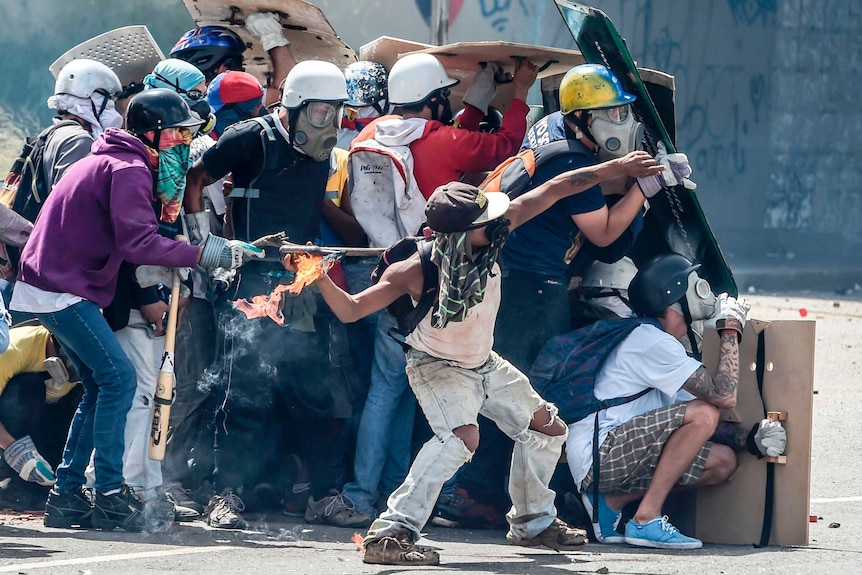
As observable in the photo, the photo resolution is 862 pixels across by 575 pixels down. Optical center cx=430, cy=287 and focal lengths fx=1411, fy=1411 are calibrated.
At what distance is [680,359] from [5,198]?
10.0ft

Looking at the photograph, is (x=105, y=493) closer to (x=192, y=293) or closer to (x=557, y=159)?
(x=192, y=293)

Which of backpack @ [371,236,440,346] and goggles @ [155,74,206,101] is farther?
goggles @ [155,74,206,101]

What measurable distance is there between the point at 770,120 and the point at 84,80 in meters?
→ 12.4

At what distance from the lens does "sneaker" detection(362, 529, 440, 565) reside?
5.04 meters

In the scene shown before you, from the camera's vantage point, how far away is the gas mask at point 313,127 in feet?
19.4

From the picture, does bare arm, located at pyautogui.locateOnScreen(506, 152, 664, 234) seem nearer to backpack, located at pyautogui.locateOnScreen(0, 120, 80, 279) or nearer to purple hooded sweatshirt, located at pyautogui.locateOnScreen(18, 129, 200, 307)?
purple hooded sweatshirt, located at pyautogui.locateOnScreen(18, 129, 200, 307)

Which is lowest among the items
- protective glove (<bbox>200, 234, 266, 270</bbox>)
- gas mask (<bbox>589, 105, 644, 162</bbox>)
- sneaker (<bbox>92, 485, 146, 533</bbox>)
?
sneaker (<bbox>92, 485, 146, 533</bbox>)

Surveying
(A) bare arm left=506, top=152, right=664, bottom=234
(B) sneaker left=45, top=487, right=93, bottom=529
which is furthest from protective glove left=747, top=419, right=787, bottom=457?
(B) sneaker left=45, top=487, right=93, bottom=529

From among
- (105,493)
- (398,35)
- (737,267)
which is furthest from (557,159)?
(737,267)

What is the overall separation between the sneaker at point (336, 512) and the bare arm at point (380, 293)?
3.70 ft

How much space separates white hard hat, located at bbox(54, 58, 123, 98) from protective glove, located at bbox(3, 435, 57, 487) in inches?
60.5

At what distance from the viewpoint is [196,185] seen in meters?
5.98

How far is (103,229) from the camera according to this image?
18.2 feet

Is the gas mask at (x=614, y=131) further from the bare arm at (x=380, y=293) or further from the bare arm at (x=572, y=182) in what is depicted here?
the bare arm at (x=380, y=293)
